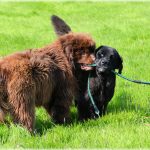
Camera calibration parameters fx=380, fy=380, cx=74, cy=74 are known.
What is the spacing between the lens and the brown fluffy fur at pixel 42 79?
5137 mm

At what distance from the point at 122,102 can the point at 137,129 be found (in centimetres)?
171

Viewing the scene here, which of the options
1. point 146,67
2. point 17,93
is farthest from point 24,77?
point 146,67

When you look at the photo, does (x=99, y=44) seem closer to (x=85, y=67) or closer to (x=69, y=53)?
(x=85, y=67)

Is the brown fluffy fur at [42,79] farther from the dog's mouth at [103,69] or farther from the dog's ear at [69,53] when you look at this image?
the dog's mouth at [103,69]

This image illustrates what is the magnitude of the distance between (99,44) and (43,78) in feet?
21.6

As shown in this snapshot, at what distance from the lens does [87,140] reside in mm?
4988

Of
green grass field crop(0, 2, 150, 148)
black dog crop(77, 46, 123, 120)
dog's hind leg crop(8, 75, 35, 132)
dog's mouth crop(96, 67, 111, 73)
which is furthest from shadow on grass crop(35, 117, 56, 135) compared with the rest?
dog's mouth crop(96, 67, 111, 73)

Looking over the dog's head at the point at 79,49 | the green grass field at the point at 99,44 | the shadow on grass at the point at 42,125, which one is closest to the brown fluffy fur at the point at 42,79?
the dog's head at the point at 79,49

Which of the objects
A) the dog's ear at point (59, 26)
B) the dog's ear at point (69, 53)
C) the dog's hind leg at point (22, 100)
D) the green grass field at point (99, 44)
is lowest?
the green grass field at point (99, 44)

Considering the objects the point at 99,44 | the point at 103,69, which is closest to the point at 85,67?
the point at 103,69

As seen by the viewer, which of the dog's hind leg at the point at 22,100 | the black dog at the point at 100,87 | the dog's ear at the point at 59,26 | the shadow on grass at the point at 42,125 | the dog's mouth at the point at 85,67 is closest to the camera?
the dog's hind leg at the point at 22,100

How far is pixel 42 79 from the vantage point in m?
5.46

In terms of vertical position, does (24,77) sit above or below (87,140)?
above

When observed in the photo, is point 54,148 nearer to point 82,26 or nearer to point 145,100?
point 145,100
